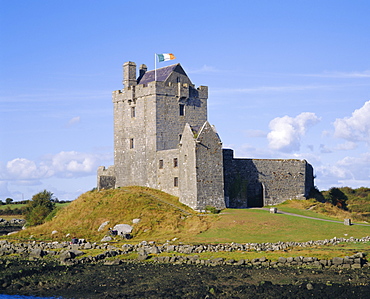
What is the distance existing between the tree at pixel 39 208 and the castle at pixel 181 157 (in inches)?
248

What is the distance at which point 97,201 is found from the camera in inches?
2103

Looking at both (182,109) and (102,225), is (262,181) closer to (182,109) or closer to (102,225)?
(182,109)

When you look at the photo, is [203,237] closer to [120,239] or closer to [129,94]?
[120,239]

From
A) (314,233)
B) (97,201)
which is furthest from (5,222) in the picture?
(314,233)

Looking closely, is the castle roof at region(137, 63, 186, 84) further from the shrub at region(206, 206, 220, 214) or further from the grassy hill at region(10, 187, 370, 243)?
the shrub at region(206, 206, 220, 214)

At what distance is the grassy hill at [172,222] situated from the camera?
138 feet

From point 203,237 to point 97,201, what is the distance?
1508 centimetres

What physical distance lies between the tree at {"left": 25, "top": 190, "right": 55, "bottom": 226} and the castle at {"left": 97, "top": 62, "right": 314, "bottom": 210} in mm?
6290

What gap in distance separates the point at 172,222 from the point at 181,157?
7939mm

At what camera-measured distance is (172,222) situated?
4606 centimetres

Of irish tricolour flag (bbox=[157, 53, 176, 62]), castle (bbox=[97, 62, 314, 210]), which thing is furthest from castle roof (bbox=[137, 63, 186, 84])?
irish tricolour flag (bbox=[157, 53, 176, 62])

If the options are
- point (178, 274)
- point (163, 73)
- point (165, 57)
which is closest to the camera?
point (178, 274)

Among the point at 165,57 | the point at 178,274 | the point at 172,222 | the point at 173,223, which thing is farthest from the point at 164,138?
the point at 178,274

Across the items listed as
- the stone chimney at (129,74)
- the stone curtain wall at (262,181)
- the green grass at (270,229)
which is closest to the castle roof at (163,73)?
the stone chimney at (129,74)
